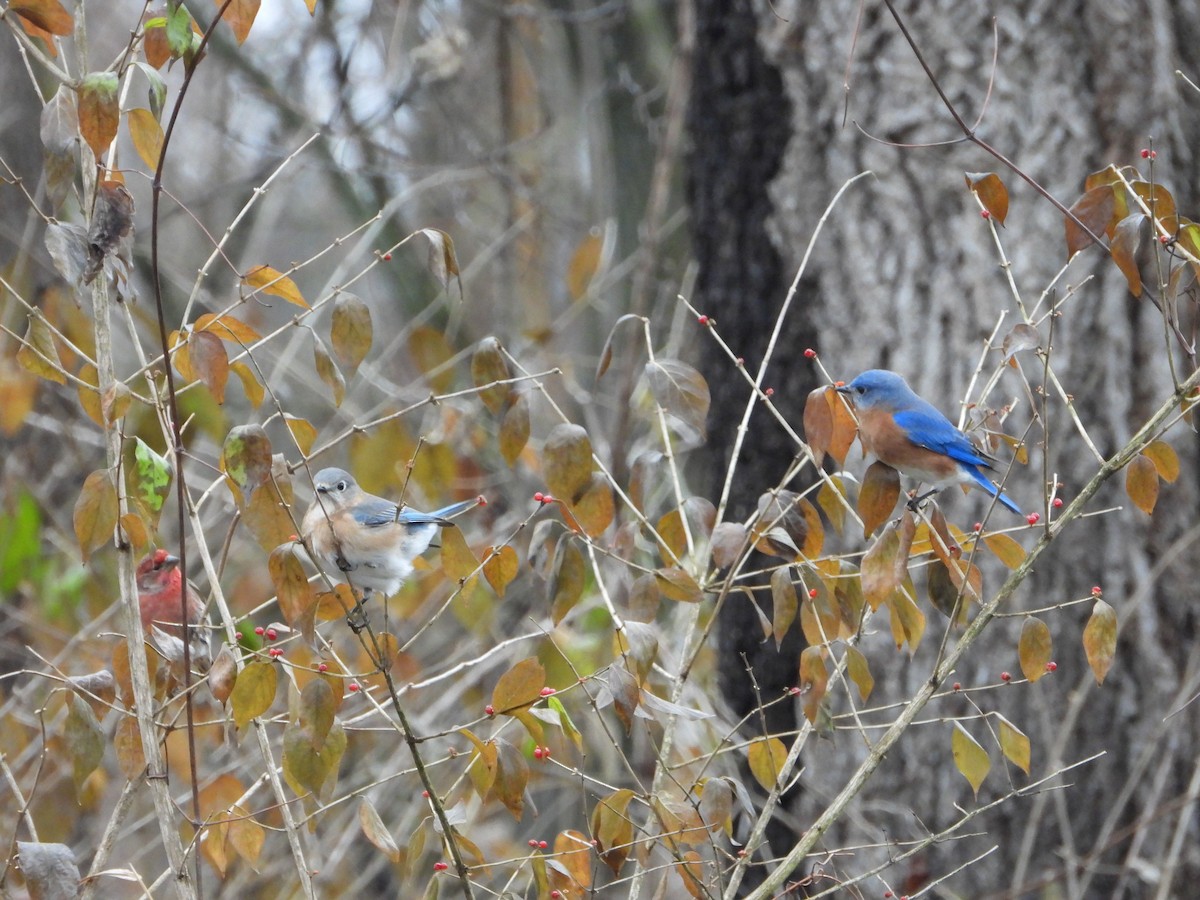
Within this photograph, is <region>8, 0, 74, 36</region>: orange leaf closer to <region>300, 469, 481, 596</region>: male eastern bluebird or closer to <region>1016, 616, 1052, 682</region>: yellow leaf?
<region>300, 469, 481, 596</region>: male eastern bluebird

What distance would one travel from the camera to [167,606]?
307cm

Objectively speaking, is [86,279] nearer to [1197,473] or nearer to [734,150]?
[734,150]

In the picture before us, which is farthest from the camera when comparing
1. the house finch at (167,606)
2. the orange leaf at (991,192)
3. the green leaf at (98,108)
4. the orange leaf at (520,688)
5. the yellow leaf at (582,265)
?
the yellow leaf at (582,265)

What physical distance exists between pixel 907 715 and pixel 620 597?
279 cm

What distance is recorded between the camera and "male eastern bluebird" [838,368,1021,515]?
2715mm

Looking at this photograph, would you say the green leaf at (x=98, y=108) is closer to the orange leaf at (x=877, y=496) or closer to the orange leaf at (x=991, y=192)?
the orange leaf at (x=877, y=496)

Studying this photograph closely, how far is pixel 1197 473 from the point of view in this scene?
410 cm

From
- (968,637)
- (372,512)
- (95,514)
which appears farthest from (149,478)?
(968,637)

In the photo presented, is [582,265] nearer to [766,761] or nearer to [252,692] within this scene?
[766,761]

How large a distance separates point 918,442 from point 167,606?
1.96 metres

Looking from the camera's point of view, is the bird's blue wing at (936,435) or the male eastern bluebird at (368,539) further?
the male eastern bluebird at (368,539)

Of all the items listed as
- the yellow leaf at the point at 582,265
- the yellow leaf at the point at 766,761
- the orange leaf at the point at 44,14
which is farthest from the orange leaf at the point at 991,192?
the yellow leaf at the point at 582,265

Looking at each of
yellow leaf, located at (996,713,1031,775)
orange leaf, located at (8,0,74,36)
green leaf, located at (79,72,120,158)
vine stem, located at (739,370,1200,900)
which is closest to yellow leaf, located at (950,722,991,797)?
yellow leaf, located at (996,713,1031,775)

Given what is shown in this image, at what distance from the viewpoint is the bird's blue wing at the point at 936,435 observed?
8.96ft
